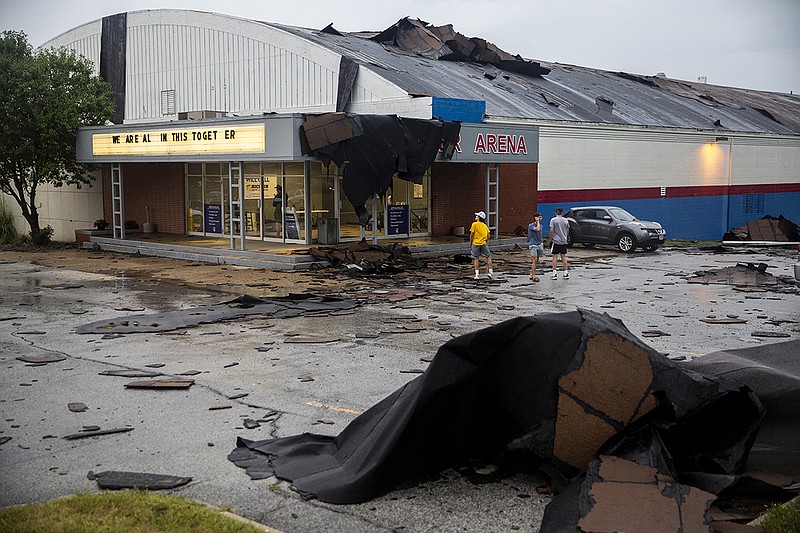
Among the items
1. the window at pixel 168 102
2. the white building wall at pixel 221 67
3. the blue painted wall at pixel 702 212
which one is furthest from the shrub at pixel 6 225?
the blue painted wall at pixel 702 212

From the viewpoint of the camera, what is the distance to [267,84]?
115 ft

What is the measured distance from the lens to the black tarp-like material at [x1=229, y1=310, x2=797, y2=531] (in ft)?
22.4

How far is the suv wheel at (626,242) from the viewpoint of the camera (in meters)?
31.0

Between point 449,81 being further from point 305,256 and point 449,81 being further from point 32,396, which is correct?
point 32,396

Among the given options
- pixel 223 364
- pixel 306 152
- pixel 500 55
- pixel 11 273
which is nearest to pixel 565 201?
pixel 500 55

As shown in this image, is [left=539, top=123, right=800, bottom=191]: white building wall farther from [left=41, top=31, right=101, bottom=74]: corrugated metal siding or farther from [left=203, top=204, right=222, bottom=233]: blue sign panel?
[left=41, top=31, right=101, bottom=74]: corrugated metal siding

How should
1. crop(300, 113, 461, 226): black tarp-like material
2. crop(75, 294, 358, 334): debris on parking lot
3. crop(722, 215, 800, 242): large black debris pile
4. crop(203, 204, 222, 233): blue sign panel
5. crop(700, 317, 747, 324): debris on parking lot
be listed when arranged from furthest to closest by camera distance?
crop(722, 215, 800, 242): large black debris pile → crop(203, 204, 222, 233): blue sign panel → crop(300, 113, 461, 226): black tarp-like material → crop(700, 317, 747, 324): debris on parking lot → crop(75, 294, 358, 334): debris on parking lot

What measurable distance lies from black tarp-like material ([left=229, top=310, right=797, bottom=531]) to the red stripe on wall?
27.8 meters

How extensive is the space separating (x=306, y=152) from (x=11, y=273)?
30.2ft

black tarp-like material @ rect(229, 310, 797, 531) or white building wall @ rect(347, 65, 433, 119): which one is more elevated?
white building wall @ rect(347, 65, 433, 119)

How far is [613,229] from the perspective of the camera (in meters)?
31.5

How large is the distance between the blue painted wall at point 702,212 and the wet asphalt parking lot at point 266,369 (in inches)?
643

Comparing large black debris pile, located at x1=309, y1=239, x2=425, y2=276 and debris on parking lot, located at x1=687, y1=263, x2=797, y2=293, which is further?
large black debris pile, located at x1=309, y1=239, x2=425, y2=276

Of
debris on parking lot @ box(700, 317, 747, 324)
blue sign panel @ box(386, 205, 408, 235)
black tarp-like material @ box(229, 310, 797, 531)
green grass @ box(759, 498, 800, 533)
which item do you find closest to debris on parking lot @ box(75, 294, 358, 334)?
debris on parking lot @ box(700, 317, 747, 324)
